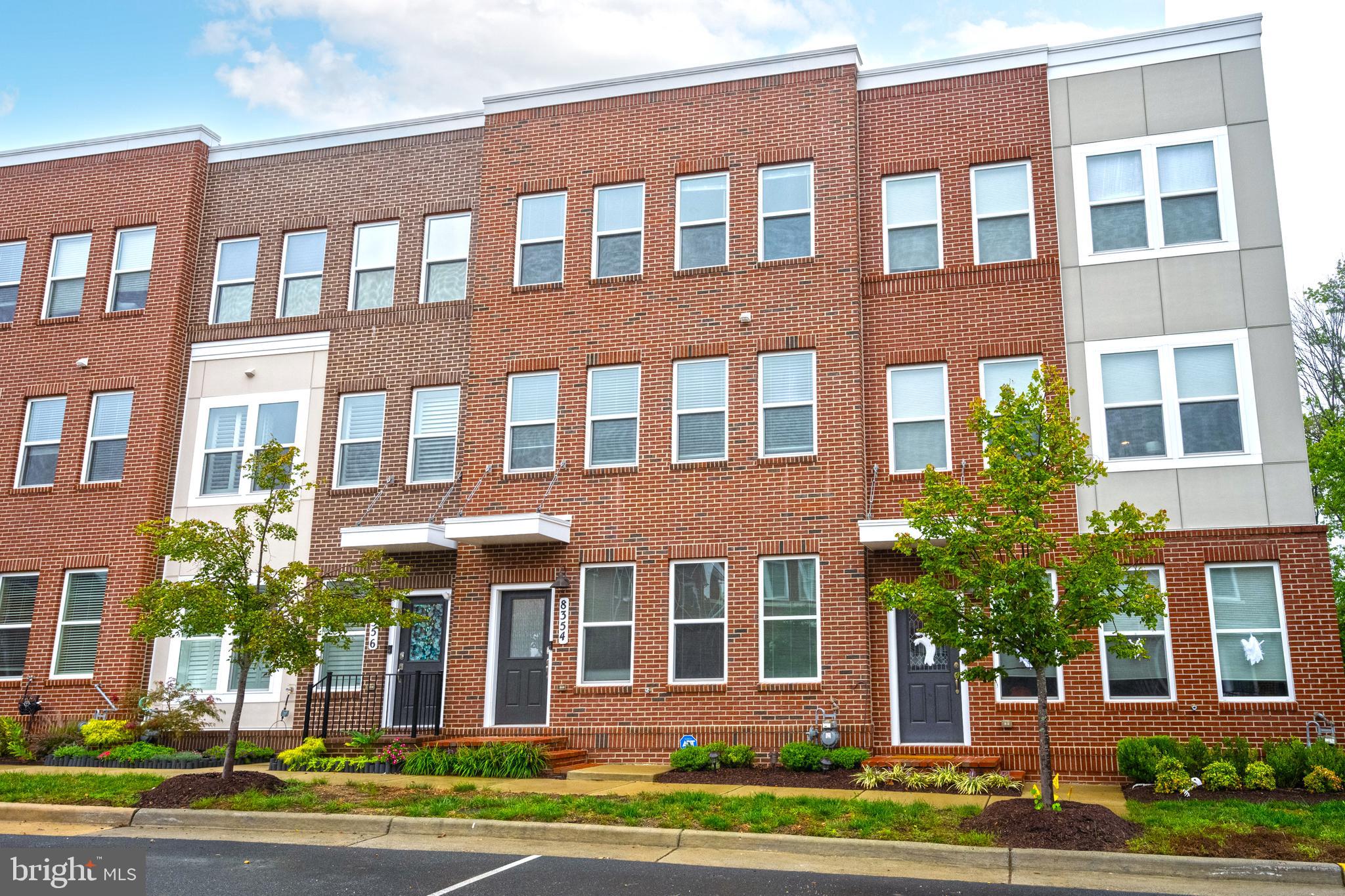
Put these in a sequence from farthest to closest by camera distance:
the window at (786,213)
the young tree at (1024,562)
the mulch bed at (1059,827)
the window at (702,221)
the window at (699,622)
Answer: the window at (702,221)
the window at (786,213)
the window at (699,622)
the young tree at (1024,562)
the mulch bed at (1059,827)

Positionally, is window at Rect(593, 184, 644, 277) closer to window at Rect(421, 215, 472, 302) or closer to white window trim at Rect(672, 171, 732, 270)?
white window trim at Rect(672, 171, 732, 270)

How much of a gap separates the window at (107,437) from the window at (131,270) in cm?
180

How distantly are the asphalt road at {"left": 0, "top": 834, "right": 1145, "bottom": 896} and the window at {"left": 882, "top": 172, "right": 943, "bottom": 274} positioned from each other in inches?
430

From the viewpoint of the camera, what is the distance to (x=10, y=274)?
2216 cm

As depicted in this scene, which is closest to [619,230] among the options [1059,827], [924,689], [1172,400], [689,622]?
[689,622]

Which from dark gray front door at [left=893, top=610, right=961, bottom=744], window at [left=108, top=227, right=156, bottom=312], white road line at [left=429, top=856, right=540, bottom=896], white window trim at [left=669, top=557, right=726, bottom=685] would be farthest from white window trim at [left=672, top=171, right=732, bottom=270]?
white road line at [left=429, top=856, right=540, bottom=896]

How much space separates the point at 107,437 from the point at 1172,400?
18.1 m

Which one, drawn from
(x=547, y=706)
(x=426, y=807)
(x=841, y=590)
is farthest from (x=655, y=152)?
(x=426, y=807)

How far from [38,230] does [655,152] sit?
41.3ft

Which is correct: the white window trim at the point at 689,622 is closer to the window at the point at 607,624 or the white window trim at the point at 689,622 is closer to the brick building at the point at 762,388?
the brick building at the point at 762,388

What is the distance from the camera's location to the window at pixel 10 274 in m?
22.0

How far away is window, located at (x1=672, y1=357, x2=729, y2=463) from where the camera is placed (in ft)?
57.7

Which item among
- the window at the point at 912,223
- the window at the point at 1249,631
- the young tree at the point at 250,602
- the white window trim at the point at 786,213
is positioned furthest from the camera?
the white window trim at the point at 786,213

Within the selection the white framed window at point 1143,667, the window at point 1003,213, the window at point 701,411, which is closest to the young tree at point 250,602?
the window at point 701,411
